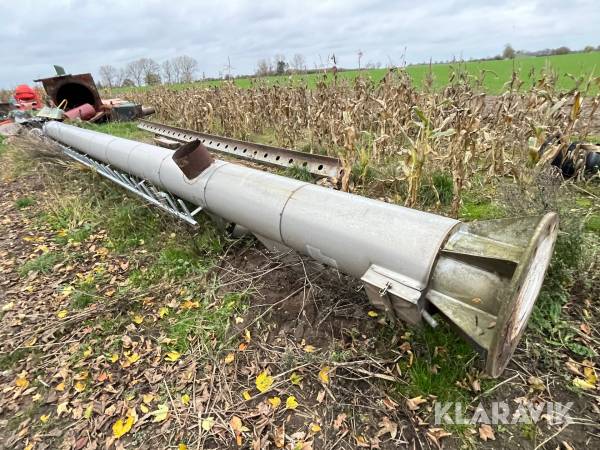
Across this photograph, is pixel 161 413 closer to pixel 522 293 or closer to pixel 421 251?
pixel 421 251

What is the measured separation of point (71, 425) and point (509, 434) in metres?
2.74

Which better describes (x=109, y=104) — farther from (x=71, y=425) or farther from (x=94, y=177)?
(x=71, y=425)

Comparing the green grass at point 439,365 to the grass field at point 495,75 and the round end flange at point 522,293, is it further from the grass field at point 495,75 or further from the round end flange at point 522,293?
the grass field at point 495,75

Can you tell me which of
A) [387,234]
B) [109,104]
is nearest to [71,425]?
[387,234]

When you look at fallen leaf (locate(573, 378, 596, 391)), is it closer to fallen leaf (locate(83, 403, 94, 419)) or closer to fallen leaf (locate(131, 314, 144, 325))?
fallen leaf (locate(83, 403, 94, 419))

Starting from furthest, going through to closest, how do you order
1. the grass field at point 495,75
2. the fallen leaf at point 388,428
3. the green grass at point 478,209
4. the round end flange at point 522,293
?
1. the grass field at point 495,75
2. the green grass at point 478,209
3. the fallen leaf at point 388,428
4. the round end flange at point 522,293

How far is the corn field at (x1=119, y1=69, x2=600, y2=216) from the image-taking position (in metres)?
3.39

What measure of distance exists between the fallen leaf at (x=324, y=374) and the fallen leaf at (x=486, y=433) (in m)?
0.90

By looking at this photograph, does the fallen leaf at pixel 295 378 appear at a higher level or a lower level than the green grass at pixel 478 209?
lower

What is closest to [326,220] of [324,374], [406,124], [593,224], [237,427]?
[324,374]

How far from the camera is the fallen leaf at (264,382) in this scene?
2287 mm

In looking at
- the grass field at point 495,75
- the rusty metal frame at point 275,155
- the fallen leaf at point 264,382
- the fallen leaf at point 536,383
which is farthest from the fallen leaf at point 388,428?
the grass field at point 495,75

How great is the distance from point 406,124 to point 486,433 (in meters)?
4.05

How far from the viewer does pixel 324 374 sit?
228 centimetres
